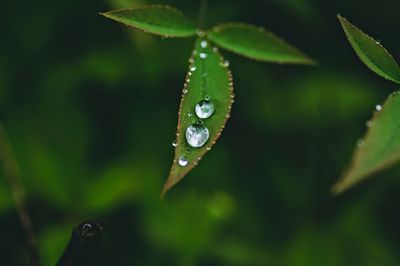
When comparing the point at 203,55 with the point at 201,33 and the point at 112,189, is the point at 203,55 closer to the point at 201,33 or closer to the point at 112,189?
the point at 201,33

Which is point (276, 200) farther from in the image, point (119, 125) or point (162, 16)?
point (162, 16)

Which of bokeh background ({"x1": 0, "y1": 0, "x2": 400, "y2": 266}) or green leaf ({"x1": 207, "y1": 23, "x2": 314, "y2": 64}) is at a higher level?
green leaf ({"x1": 207, "y1": 23, "x2": 314, "y2": 64})

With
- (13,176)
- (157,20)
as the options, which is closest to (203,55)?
(157,20)

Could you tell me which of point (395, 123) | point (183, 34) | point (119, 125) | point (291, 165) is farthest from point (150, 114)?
point (395, 123)

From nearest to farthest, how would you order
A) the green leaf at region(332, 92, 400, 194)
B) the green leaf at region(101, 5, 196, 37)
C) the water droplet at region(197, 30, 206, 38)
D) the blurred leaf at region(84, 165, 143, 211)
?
the green leaf at region(332, 92, 400, 194) < the green leaf at region(101, 5, 196, 37) < the water droplet at region(197, 30, 206, 38) < the blurred leaf at region(84, 165, 143, 211)

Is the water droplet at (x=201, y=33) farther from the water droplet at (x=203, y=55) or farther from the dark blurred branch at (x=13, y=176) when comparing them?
the dark blurred branch at (x=13, y=176)

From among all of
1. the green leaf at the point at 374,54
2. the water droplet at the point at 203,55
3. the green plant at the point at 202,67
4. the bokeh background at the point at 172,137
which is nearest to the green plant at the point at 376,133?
the green leaf at the point at 374,54

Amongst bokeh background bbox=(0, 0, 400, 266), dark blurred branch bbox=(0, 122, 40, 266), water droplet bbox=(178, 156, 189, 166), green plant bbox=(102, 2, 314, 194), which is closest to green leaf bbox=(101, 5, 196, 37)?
green plant bbox=(102, 2, 314, 194)

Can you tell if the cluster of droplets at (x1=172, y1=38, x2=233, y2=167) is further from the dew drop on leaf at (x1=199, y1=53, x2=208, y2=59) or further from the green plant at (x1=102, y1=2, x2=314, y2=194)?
the dew drop on leaf at (x1=199, y1=53, x2=208, y2=59)
